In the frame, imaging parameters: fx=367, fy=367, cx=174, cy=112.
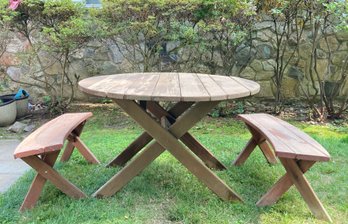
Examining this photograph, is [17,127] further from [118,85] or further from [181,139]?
[118,85]

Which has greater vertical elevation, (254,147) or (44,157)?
(44,157)

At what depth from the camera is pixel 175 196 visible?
7.68 ft

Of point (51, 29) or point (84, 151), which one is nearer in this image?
point (84, 151)

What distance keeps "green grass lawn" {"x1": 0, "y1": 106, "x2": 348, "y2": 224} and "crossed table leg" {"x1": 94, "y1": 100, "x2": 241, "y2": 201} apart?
72 millimetres

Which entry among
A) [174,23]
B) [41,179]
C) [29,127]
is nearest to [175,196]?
[41,179]

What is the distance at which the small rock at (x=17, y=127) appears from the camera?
4.29m

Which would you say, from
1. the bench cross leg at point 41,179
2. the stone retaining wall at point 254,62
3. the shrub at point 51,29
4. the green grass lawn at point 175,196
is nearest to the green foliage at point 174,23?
the shrub at point 51,29

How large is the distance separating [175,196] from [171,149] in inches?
12.8

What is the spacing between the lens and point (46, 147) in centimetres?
203

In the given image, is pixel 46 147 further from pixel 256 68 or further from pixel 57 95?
pixel 256 68

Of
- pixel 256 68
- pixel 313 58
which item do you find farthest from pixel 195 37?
pixel 313 58

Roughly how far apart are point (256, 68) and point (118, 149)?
264cm

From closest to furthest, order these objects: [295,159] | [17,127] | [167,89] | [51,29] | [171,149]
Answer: [295,159], [167,89], [171,149], [51,29], [17,127]

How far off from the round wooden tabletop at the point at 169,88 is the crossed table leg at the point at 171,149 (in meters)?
0.12
